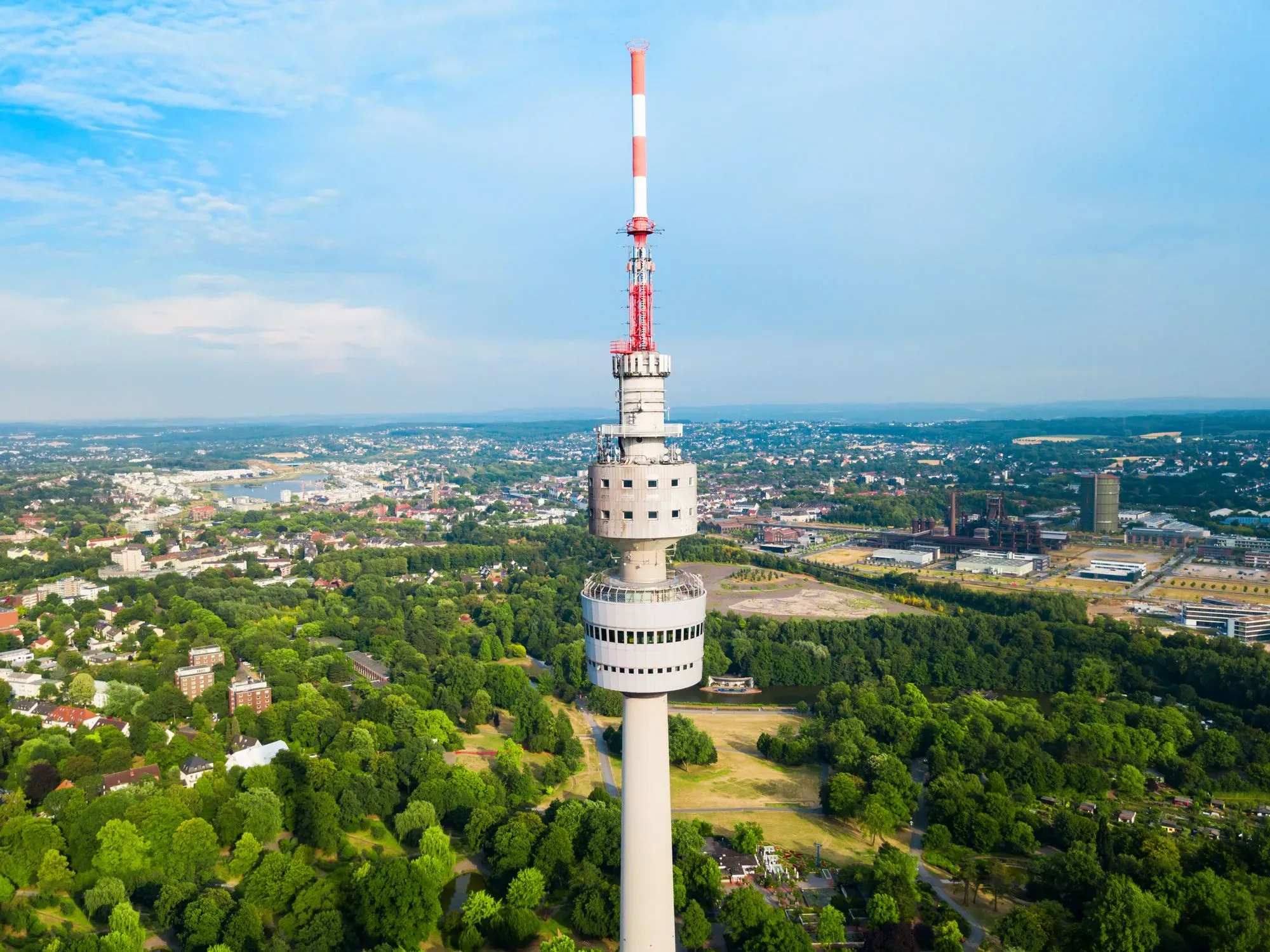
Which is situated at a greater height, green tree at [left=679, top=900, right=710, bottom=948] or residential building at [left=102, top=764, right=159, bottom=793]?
residential building at [left=102, top=764, right=159, bottom=793]

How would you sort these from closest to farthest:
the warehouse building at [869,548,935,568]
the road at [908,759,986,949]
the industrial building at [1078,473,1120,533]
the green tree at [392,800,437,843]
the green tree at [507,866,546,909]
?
1. the road at [908,759,986,949]
2. the green tree at [507,866,546,909]
3. the green tree at [392,800,437,843]
4. the warehouse building at [869,548,935,568]
5. the industrial building at [1078,473,1120,533]

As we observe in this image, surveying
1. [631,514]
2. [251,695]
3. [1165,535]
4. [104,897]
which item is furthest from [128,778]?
[1165,535]

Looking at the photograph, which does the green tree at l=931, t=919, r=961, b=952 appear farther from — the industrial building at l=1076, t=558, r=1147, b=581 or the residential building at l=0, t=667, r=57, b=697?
the industrial building at l=1076, t=558, r=1147, b=581

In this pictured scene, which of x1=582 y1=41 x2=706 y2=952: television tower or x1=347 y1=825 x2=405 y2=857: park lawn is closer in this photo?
x1=582 y1=41 x2=706 y2=952: television tower

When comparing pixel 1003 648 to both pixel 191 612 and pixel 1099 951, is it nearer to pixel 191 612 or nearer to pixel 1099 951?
pixel 1099 951

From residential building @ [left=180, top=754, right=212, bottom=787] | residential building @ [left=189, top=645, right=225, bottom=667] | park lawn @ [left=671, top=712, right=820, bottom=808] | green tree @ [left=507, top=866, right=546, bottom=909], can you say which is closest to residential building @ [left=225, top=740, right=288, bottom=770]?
residential building @ [left=180, top=754, right=212, bottom=787]

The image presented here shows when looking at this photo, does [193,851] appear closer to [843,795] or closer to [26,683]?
[843,795]
